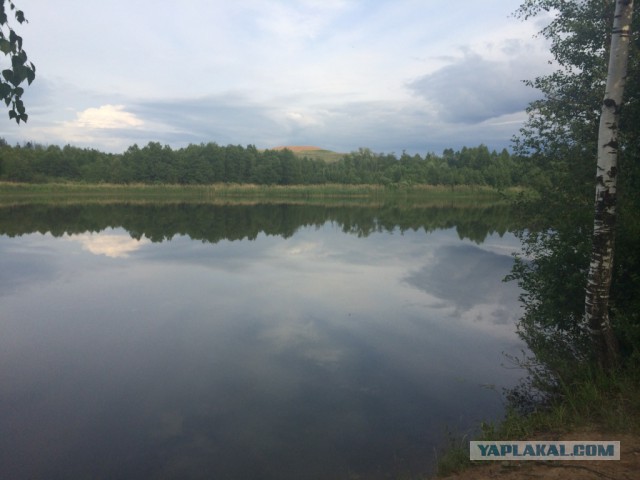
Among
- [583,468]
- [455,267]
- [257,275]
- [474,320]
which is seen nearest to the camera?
[583,468]

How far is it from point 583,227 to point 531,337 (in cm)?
264

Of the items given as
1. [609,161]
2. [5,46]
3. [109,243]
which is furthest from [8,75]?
[109,243]

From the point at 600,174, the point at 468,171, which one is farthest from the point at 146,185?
the point at 600,174

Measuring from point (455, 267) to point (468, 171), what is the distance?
6343 centimetres

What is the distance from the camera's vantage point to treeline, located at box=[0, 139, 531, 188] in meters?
66.6

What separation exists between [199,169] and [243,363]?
208 ft

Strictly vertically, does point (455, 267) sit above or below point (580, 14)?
below

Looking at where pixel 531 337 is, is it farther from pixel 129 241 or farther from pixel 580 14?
pixel 129 241

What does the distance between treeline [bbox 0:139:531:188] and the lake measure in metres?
51.4

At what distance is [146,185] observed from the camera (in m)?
64.3

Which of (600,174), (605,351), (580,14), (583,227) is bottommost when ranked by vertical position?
(605,351)

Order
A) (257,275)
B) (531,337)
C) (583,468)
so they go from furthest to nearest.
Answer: (257,275), (531,337), (583,468)

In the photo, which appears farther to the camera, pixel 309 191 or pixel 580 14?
pixel 309 191

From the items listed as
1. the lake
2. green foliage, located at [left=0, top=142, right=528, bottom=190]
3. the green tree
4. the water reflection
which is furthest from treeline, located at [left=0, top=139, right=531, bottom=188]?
the green tree
